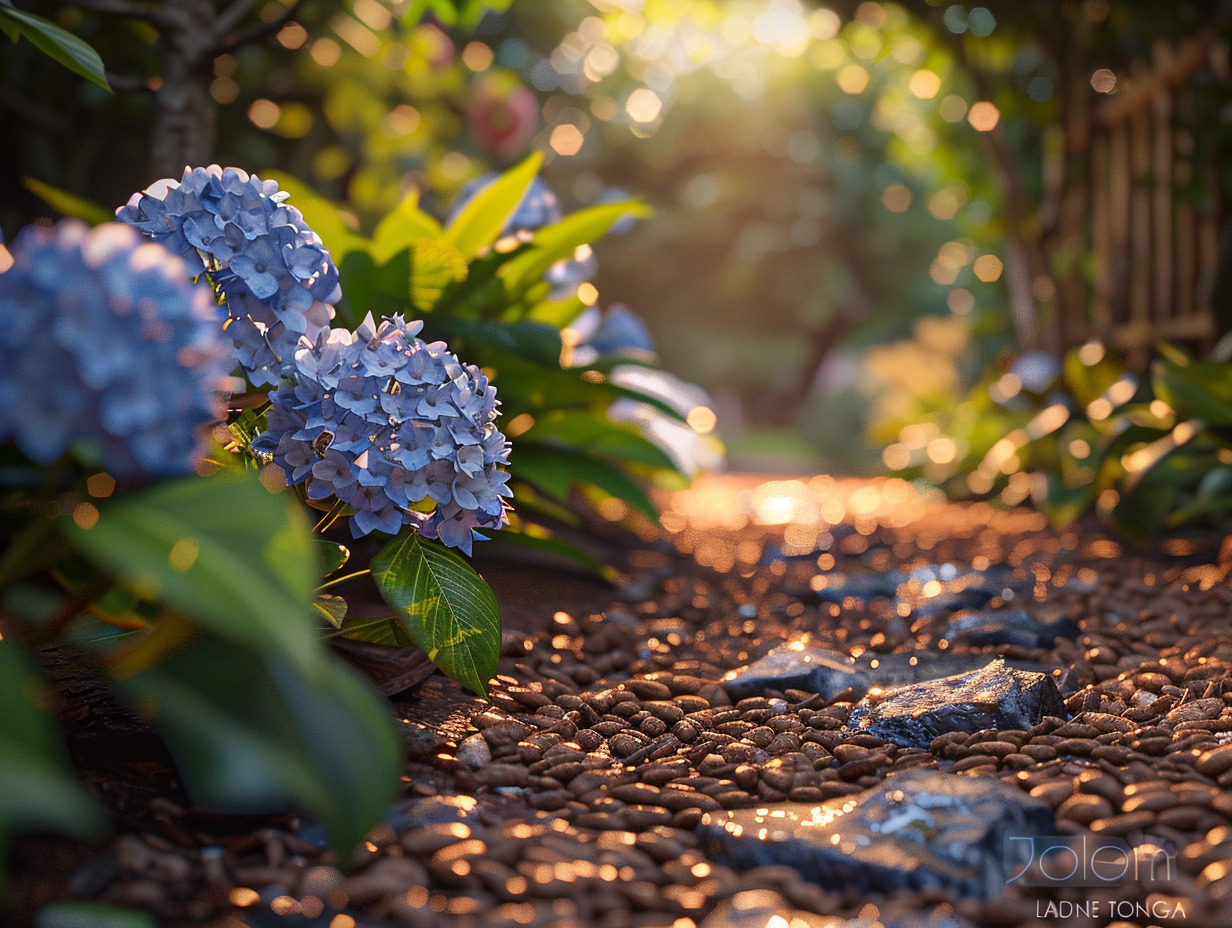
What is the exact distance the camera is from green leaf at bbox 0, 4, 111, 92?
135 cm

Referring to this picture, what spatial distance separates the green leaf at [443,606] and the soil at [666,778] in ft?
0.43

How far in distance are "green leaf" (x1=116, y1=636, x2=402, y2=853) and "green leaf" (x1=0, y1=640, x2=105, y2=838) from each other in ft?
0.32

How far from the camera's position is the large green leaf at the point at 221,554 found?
0.72 meters

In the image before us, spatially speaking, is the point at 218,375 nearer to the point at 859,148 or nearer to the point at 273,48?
the point at 273,48

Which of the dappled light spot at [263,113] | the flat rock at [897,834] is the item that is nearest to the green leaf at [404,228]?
the flat rock at [897,834]

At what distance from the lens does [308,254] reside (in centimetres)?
131

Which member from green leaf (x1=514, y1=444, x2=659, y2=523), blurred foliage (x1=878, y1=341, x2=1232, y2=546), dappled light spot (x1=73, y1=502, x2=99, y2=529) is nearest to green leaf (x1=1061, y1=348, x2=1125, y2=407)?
blurred foliage (x1=878, y1=341, x2=1232, y2=546)

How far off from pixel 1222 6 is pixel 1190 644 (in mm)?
3087

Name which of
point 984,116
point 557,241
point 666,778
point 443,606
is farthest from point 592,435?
point 984,116

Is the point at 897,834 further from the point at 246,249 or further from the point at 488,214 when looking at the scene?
the point at 488,214

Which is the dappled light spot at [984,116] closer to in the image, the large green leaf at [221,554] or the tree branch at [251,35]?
the tree branch at [251,35]

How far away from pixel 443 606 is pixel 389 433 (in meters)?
0.27

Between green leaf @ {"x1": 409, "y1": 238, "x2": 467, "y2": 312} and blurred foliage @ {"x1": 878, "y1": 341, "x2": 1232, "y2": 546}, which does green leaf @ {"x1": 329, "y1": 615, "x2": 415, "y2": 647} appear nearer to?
green leaf @ {"x1": 409, "y1": 238, "x2": 467, "y2": 312}

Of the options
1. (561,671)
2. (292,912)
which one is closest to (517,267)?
(561,671)
